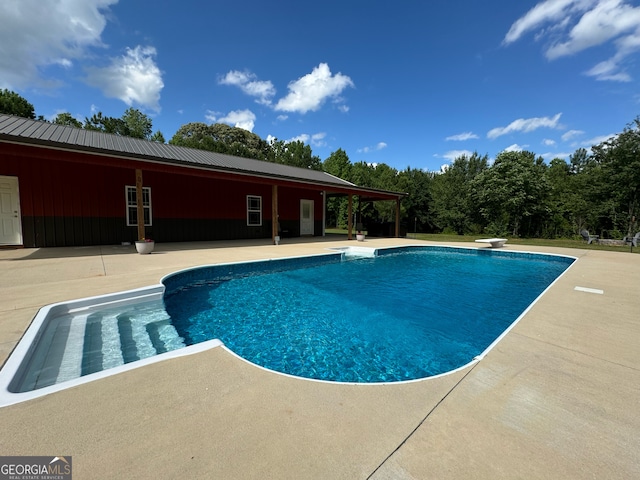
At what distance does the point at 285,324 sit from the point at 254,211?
31.8 feet

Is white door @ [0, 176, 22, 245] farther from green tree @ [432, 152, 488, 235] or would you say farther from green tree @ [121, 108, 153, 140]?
green tree @ [121, 108, 153, 140]

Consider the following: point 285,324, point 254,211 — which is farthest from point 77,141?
point 285,324

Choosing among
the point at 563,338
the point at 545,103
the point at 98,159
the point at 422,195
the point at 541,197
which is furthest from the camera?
the point at 422,195

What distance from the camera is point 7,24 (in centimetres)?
1145

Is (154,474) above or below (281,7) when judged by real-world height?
below

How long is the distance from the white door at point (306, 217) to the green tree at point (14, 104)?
68.7 feet

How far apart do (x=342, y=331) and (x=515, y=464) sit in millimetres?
2626

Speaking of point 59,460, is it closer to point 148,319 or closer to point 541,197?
point 148,319

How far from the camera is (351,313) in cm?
453

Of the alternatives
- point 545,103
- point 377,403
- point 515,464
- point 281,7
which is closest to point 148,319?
point 377,403

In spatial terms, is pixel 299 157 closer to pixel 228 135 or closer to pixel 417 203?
pixel 228 135

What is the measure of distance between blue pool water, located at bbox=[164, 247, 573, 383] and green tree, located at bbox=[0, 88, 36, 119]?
80.4ft

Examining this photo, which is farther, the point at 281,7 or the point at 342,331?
the point at 281,7

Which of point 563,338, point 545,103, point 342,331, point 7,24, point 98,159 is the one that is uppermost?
point 7,24
